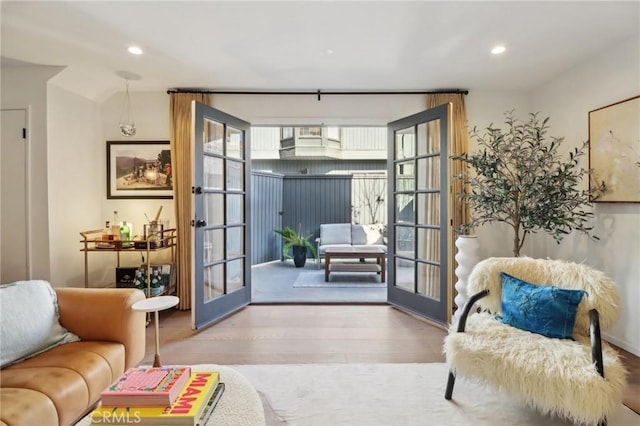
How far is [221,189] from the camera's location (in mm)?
3252

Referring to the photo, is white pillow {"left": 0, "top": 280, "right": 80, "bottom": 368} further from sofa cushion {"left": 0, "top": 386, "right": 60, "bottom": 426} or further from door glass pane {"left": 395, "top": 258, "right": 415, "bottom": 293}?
door glass pane {"left": 395, "top": 258, "right": 415, "bottom": 293}

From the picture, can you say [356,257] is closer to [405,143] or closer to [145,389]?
[405,143]

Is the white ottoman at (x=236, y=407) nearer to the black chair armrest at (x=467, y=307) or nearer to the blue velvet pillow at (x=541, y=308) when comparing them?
the black chair armrest at (x=467, y=307)

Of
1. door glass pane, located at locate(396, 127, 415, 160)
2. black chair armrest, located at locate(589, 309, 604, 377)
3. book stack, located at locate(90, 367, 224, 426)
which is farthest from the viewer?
door glass pane, located at locate(396, 127, 415, 160)

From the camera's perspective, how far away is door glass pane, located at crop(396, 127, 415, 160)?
3367 mm

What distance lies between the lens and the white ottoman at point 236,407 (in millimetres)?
1116

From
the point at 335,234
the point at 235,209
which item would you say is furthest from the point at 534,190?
the point at 335,234

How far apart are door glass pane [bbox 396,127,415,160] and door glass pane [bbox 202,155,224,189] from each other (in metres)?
1.96

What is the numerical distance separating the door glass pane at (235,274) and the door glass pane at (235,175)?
84 cm

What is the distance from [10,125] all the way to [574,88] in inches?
211

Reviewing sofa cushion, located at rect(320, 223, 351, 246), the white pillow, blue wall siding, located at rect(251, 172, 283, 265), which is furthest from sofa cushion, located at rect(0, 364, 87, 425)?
sofa cushion, located at rect(320, 223, 351, 246)

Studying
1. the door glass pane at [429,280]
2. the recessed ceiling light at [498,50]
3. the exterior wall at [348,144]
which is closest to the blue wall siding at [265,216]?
the exterior wall at [348,144]

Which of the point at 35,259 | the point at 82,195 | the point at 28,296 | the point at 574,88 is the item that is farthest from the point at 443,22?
the point at 35,259

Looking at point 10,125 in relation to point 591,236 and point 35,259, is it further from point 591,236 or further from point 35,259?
point 591,236
